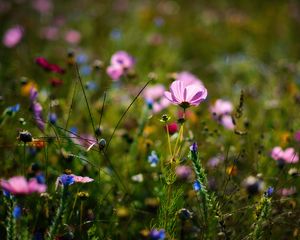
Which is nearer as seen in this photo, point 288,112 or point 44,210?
point 44,210

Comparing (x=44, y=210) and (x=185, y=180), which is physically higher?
(x=185, y=180)

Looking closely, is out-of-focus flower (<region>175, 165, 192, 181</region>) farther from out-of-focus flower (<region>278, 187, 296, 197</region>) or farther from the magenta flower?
the magenta flower

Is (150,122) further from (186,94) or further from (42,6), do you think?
(42,6)

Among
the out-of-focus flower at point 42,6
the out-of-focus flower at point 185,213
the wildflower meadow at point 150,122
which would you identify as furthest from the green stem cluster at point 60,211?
the out-of-focus flower at point 42,6

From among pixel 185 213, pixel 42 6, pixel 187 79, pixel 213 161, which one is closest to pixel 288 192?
pixel 213 161

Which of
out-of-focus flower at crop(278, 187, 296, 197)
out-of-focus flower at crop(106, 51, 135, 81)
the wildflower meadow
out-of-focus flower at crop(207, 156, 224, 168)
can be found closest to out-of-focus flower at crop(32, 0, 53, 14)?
the wildflower meadow

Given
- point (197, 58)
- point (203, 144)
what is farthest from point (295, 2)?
point (203, 144)

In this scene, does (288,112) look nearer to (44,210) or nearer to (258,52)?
(44,210)

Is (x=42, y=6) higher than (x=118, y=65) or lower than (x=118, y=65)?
higher
